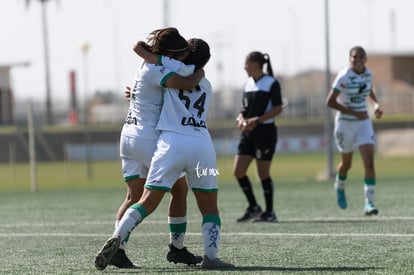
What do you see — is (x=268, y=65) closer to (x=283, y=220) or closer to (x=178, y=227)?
(x=283, y=220)

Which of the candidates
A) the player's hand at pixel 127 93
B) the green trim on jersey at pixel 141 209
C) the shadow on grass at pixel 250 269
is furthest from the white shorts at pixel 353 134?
the green trim on jersey at pixel 141 209

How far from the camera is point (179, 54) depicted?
941 centimetres

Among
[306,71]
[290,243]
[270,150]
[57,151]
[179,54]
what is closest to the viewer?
[179,54]

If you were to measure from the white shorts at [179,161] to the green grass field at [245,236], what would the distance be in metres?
0.77

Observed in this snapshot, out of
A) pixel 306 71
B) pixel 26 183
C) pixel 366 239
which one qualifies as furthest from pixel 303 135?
pixel 306 71

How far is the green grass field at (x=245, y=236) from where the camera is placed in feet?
30.9

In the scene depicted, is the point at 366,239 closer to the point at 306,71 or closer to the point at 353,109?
the point at 353,109

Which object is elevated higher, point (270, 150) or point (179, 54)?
point (179, 54)


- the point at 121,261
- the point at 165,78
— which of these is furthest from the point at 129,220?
the point at 165,78

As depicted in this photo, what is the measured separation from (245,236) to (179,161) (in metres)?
3.22

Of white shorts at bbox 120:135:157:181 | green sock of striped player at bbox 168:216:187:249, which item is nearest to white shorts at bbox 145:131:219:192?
white shorts at bbox 120:135:157:181

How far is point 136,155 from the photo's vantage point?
9.66m

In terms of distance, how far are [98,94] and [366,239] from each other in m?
105

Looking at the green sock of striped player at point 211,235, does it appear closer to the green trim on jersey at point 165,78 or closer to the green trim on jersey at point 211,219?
the green trim on jersey at point 211,219
